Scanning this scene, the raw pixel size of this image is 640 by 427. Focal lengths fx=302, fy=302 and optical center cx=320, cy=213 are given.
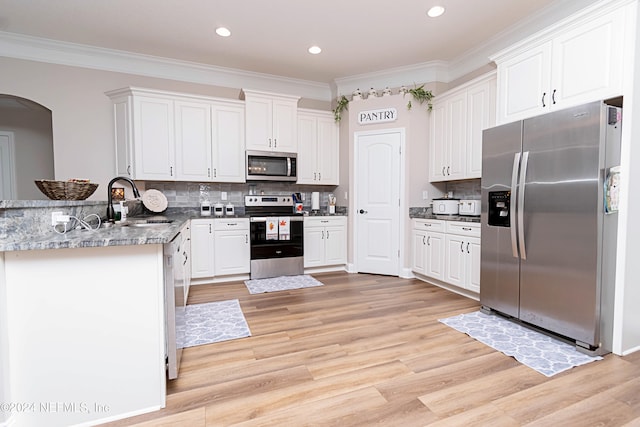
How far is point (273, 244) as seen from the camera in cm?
434

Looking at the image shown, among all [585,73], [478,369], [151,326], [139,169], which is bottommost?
[478,369]

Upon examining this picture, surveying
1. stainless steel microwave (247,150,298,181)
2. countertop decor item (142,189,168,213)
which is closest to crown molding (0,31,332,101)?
stainless steel microwave (247,150,298,181)

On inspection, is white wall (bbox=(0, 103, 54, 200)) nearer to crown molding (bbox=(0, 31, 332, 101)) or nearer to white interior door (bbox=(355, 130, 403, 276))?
crown molding (bbox=(0, 31, 332, 101))

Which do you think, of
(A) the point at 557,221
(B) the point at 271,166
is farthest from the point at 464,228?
(B) the point at 271,166

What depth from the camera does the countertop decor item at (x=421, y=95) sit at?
4281mm

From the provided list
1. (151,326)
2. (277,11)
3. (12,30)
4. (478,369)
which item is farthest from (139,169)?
(478,369)

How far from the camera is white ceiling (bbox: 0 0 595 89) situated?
303cm

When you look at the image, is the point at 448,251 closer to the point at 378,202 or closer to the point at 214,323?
the point at 378,202

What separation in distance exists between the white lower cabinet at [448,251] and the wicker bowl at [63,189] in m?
3.63

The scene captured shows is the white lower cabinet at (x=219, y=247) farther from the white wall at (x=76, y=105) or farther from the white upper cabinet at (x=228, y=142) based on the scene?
the white wall at (x=76, y=105)

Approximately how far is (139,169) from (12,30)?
202 cm

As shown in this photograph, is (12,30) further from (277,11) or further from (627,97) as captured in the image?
(627,97)

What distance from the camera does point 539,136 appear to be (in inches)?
98.7

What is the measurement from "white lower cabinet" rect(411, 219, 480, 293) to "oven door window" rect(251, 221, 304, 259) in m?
1.67
